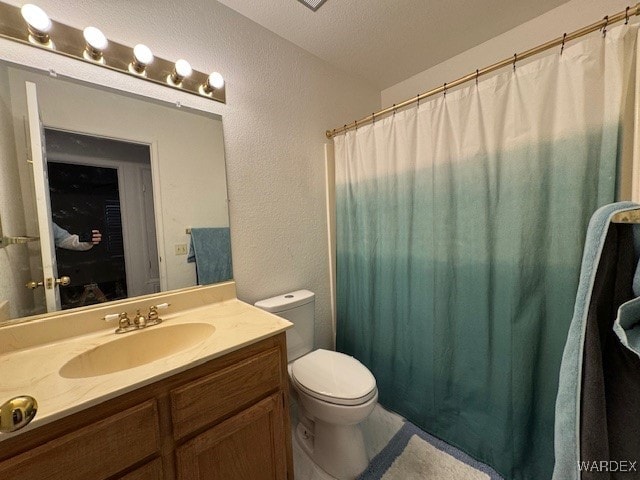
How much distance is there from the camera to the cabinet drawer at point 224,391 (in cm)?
77

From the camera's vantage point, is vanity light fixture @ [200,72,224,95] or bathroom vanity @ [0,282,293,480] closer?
bathroom vanity @ [0,282,293,480]

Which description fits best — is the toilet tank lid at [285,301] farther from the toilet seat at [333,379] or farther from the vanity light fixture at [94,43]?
the vanity light fixture at [94,43]

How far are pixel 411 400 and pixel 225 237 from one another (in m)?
1.49

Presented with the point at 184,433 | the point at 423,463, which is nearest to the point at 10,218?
the point at 184,433

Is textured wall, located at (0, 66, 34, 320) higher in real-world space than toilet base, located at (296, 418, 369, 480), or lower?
higher

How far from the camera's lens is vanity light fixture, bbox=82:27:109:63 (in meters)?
0.98

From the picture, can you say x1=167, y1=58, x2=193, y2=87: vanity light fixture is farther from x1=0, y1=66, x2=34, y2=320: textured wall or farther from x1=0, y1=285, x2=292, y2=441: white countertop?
x1=0, y1=285, x2=292, y2=441: white countertop

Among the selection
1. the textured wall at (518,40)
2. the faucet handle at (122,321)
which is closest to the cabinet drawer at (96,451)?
the faucet handle at (122,321)

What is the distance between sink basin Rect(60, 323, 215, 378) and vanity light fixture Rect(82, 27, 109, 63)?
1.13 m

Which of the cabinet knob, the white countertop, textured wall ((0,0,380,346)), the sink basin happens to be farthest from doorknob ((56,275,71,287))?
textured wall ((0,0,380,346))

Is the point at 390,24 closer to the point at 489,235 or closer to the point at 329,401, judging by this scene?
the point at 489,235

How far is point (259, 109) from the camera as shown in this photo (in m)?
1.50

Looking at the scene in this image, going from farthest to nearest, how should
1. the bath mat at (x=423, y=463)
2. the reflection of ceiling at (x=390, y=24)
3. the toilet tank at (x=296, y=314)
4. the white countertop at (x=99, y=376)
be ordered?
the toilet tank at (x=296, y=314)
the reflection of ceiling at (x=390, y=24)
the bath mat at (x=423, y=463)
the white countertop at (x=99, y=376)

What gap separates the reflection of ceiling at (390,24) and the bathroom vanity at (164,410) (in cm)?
163
